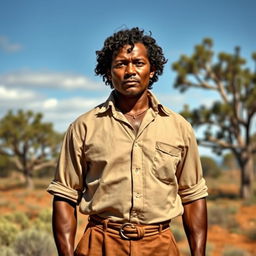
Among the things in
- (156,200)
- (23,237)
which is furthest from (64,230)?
(23,237)

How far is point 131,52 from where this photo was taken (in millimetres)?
2480

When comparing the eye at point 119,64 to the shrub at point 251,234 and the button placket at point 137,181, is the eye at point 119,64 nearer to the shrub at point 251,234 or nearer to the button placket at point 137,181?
the button placket at point 137,181

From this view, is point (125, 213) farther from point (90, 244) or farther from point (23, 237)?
point (23, 237)

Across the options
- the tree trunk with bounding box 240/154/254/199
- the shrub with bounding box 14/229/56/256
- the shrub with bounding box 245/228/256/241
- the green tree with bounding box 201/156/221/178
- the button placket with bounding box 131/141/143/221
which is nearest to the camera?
the button placket with bounding box 131/141/143/221

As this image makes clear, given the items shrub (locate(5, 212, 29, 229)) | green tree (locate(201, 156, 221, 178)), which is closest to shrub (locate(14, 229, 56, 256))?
shrub (locate(5, 212, 29, 229))

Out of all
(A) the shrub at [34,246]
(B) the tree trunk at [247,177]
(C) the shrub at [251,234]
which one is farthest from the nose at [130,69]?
(B) the tree trunk at [247,177]

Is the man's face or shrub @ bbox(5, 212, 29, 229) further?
shrub @ bbox(5, 212, 29, 229)

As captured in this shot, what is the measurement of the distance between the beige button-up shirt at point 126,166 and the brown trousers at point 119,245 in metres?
0.10

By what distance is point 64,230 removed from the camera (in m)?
2.33

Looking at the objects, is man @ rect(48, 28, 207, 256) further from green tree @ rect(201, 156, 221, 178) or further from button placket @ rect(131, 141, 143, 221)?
green tree @ rect(201, 156, 221, 178)

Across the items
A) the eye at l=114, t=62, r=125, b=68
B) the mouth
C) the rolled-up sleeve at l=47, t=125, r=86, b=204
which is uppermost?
the eye at l=114, t=62, r=125, b=68

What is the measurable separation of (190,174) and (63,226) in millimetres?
737

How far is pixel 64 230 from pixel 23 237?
18.8ft

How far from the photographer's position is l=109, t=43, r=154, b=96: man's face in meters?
2.42
